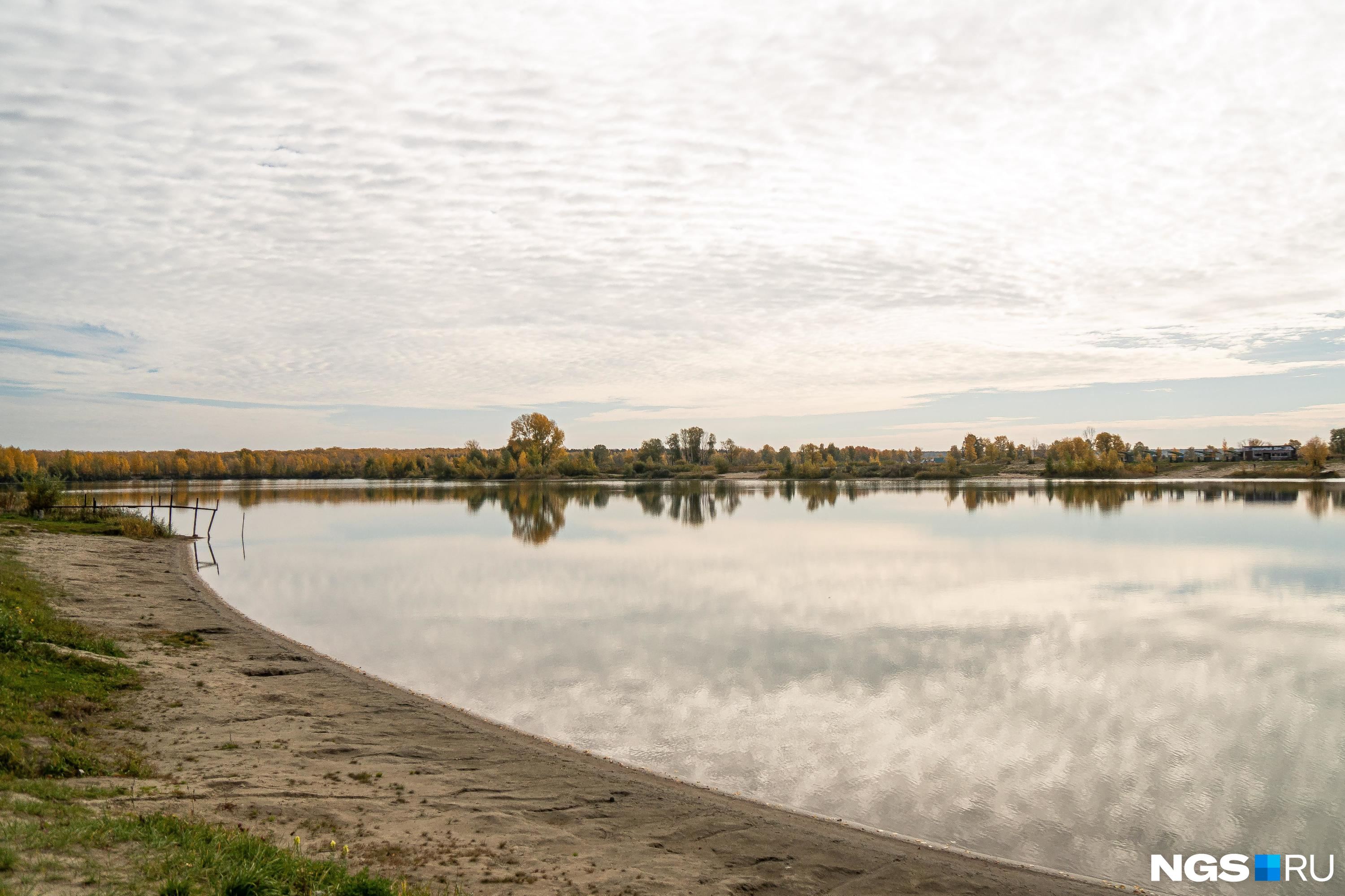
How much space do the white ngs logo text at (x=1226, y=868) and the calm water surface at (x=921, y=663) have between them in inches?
5.8

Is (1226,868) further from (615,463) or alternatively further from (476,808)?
(615,463)

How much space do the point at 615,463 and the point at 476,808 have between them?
140520mm

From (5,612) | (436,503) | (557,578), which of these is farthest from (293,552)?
(436,503)

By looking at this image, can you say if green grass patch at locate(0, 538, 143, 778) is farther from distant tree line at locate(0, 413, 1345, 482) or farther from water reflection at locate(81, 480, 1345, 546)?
distant tree line at locate(0, 413, 1345, 482)

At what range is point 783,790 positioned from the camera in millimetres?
7199

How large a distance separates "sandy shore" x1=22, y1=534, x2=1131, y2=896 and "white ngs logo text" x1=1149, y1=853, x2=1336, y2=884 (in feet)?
2.69

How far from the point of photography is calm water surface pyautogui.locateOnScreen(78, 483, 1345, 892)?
6.94 meters

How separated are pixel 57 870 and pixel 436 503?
56951mm

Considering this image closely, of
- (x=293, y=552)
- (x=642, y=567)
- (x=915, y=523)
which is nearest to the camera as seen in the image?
(x=642, y=567)

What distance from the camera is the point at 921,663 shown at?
11.5m

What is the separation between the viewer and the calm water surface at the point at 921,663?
6.94 metres

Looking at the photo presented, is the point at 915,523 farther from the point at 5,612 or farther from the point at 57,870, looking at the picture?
the point at 57,870

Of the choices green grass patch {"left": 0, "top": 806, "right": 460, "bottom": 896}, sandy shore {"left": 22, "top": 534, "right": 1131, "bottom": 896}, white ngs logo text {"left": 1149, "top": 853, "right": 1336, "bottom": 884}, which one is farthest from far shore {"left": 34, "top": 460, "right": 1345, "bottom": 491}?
green grass patch {"left": 0, "top": 806, "right": 460, "bottom": 896}

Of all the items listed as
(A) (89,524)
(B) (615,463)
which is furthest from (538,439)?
(A) (89,524)
